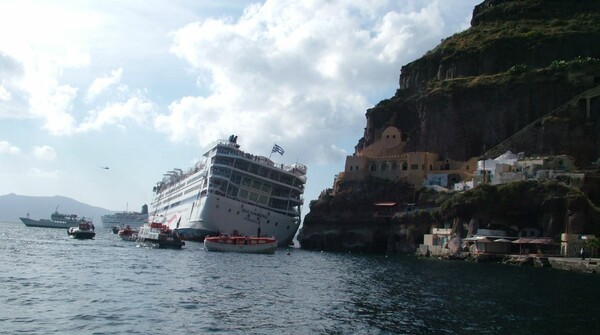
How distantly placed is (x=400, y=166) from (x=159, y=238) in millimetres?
51219

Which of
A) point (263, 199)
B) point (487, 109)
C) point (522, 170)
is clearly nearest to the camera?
point (522, 170)

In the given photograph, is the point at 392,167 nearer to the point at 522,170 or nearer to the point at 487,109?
the point at 487,109

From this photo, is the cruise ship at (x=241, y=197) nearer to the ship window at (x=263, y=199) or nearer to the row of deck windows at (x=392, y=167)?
the ship window at (x=263, y=199)

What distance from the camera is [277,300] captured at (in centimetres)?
4306

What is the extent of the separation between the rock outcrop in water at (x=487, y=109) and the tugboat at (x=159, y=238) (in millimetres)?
35676

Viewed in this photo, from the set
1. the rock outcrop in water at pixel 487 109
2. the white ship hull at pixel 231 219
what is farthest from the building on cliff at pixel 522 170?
the white ship hull at pixel 231 219

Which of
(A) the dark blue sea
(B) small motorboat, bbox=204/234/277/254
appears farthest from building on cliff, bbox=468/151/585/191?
(B) small motorboat, bbox=204/234/277/254

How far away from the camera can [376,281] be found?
57.6m

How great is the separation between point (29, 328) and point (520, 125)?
112045mm


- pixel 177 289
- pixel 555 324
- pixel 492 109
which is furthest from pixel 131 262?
pixel 492 109

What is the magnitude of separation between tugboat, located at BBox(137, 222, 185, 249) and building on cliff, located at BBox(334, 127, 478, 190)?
1703 inches

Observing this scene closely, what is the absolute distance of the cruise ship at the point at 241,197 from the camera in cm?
12275

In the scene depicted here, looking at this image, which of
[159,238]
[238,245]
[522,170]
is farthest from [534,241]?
[159,238]

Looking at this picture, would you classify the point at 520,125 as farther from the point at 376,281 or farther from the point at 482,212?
the point at 376,281
